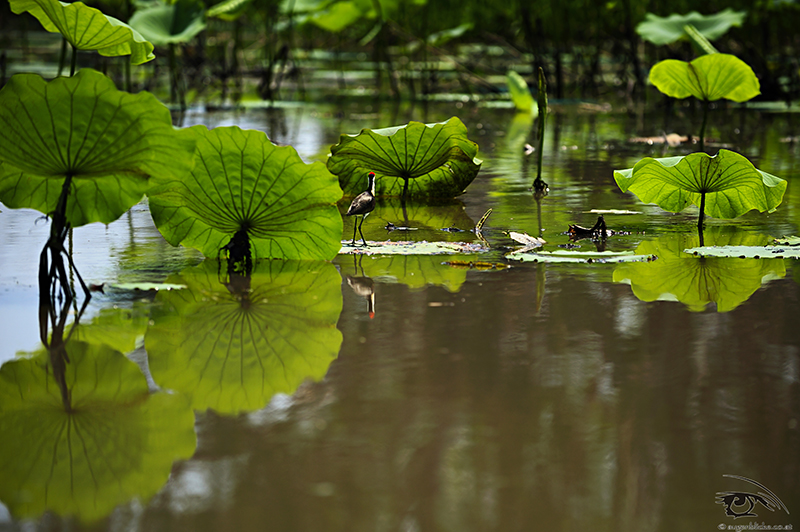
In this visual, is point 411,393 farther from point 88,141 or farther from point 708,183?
point 708,183

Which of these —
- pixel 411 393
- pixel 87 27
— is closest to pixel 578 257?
pixel 411 393

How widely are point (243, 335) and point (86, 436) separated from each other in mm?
451

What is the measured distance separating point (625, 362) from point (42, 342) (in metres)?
0.99

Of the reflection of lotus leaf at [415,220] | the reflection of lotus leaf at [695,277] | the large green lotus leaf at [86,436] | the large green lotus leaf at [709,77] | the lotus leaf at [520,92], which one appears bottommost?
the large green lotus leaf at [86,436]

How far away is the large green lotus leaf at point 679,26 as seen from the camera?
5758 millimetres

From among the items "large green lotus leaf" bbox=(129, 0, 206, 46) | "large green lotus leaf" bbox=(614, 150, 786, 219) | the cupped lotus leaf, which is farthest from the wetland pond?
the cupped lotus leaf

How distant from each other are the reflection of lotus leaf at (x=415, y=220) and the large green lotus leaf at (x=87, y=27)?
2.48 feet

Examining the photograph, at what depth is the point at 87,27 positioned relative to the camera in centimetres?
220

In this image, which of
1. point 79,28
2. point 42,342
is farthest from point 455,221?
point 42,342

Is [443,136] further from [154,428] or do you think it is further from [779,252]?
[154,428]

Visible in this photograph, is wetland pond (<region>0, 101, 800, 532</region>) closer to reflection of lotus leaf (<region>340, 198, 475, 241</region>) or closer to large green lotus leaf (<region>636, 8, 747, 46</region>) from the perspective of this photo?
reflection of lotus leaf (<region>340, 198, 475, 241</region>)

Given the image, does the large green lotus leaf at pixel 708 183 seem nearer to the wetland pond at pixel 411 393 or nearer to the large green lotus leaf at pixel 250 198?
the wetland pond at pixel 411 393

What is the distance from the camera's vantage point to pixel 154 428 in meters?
1.33

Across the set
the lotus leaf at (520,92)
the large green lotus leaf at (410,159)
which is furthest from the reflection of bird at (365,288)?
the lotus leaf at (520,92)
